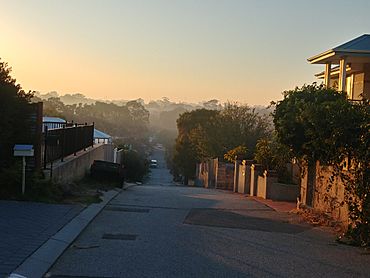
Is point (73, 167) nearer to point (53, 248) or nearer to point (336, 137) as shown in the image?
point (336, 137)

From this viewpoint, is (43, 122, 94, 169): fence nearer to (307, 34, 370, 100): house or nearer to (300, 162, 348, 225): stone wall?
(300, 162, 348, 225): stone wall

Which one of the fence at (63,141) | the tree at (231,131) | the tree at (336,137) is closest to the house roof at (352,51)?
the tree at (336,137)

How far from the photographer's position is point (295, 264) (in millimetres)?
8578

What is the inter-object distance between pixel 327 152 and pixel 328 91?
4.98 metres

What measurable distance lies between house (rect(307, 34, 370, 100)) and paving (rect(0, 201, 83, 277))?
36.1ft

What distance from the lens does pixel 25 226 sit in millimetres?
9898

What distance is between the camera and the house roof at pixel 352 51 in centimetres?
2100

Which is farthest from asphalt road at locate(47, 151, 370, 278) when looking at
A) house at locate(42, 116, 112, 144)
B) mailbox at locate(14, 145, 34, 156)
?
house at locate(42, 116, 112, 144)

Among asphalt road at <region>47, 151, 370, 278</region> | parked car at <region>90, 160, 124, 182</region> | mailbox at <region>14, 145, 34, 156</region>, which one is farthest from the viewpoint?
parked car at <region>90, 160, 124, 182</region>

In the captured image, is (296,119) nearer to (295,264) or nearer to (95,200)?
(95,200)

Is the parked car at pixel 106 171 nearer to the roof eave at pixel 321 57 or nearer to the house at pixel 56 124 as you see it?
the house at pixel 56 124

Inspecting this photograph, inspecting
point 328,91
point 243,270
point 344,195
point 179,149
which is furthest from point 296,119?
point 179,149

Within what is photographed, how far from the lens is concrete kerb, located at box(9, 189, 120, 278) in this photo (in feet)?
23.4

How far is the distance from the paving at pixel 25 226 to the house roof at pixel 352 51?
12387 mm
